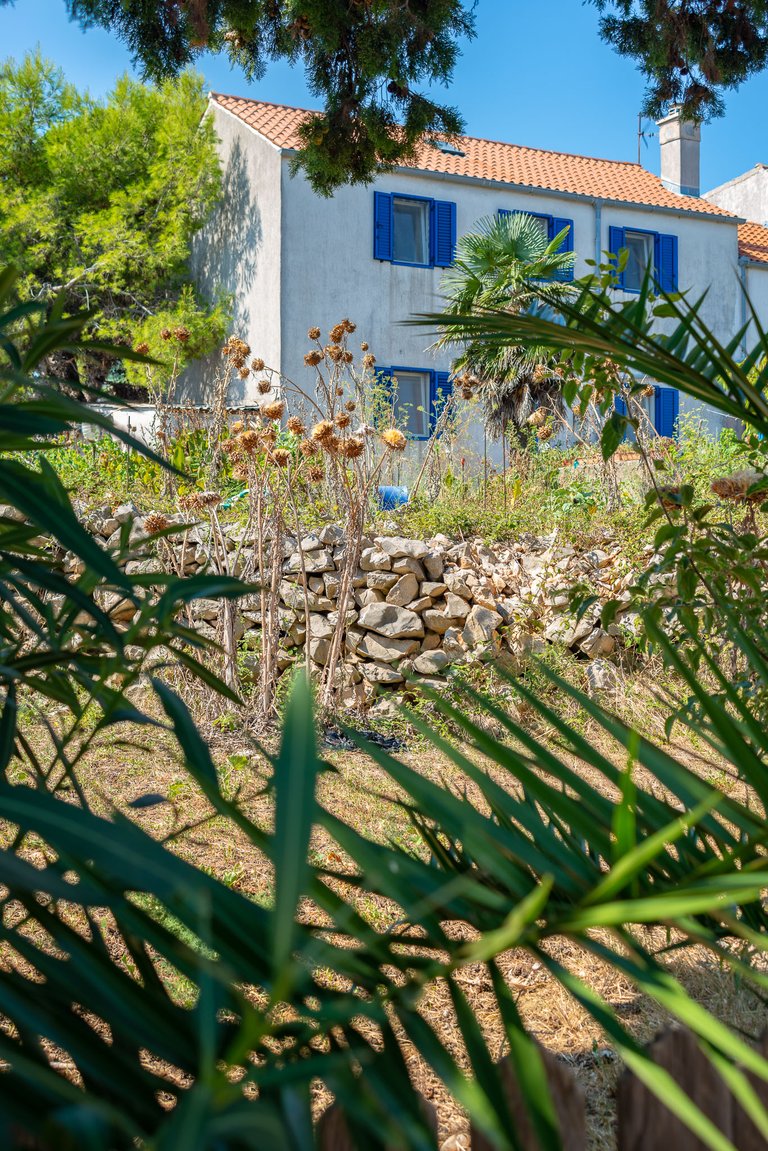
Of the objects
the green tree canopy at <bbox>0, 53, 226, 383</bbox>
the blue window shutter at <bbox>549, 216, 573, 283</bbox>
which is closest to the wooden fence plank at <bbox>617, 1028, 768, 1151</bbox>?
the green tree canopy at <bbox>0, 53, 226, 383</bbox>

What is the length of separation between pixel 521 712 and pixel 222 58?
3.74m

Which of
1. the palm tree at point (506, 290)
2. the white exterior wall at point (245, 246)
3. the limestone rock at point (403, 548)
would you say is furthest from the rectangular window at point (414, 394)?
the limestone rock at point (403, 548)

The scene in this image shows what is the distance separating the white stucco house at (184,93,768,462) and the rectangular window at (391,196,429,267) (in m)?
0.02

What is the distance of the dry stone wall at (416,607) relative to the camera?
19.2 ft

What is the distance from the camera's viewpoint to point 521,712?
16.6 feet

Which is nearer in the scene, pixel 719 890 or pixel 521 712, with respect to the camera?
pixel 719 890

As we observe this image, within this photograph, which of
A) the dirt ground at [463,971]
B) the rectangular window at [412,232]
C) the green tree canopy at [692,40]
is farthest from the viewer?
the rectangular window at [412,232]

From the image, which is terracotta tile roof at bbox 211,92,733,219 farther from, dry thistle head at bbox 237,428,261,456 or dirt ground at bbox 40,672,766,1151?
dirt ground at bbox 40,672,766,1151

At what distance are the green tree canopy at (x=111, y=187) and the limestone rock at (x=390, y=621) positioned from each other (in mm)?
9855

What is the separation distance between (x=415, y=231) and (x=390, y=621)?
10.3 meters

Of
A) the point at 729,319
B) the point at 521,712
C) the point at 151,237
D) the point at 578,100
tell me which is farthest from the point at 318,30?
the point at 729,319

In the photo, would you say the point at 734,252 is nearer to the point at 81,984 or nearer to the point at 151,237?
the point at 151,237

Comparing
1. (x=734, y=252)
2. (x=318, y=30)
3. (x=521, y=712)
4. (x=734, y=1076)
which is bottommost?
(x=521, y=712)

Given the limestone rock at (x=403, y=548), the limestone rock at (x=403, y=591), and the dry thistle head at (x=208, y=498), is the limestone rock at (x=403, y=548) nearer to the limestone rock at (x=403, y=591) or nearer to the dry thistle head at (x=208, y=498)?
the limestone rock at (x=403, y=591)
